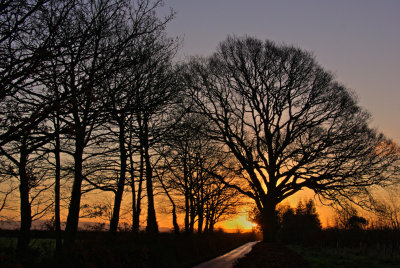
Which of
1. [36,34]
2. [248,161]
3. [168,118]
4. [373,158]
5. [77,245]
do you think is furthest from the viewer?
[248,161]

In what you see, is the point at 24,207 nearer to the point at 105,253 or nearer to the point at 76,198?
the point at 76,198

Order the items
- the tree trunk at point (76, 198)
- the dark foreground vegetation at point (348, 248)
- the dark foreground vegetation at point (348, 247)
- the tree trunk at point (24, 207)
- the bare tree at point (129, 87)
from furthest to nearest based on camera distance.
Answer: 1. the dark foreground vegetation at point (348, 248)
2. the dark foreground vegetation at point (348, 247)
3. the tree trunk at point (76, 198)
4. the tree trunk at point (24, 207)
5. the bare tree at point (129, 87)

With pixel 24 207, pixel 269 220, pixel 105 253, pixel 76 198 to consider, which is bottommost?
pixel 105 253

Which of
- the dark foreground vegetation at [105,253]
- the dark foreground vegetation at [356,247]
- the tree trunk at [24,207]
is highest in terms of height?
the tree trunk at [24,207]

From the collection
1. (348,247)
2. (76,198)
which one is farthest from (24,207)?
(348,247)

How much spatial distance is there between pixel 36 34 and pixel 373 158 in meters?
19.6

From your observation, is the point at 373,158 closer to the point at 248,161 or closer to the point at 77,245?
the point at 248,161

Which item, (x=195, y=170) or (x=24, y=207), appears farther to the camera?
(x=195, y=170)

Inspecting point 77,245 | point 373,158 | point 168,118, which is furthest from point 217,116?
point 77,245

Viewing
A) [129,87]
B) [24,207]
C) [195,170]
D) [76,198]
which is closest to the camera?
[129,87]

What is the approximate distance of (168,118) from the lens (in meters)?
15.9

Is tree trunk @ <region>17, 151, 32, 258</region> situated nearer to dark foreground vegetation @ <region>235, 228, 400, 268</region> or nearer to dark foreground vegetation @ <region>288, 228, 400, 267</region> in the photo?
dark foreground vegetation @ <region>235, 228, 400, 268</region>

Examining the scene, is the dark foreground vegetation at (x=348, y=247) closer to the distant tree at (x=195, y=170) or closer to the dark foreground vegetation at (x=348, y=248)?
the dark foreground vegetation at (x=348, y=248)

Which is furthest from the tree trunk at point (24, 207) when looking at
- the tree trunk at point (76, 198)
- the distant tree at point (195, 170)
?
the distant tree at point (195, 170)
